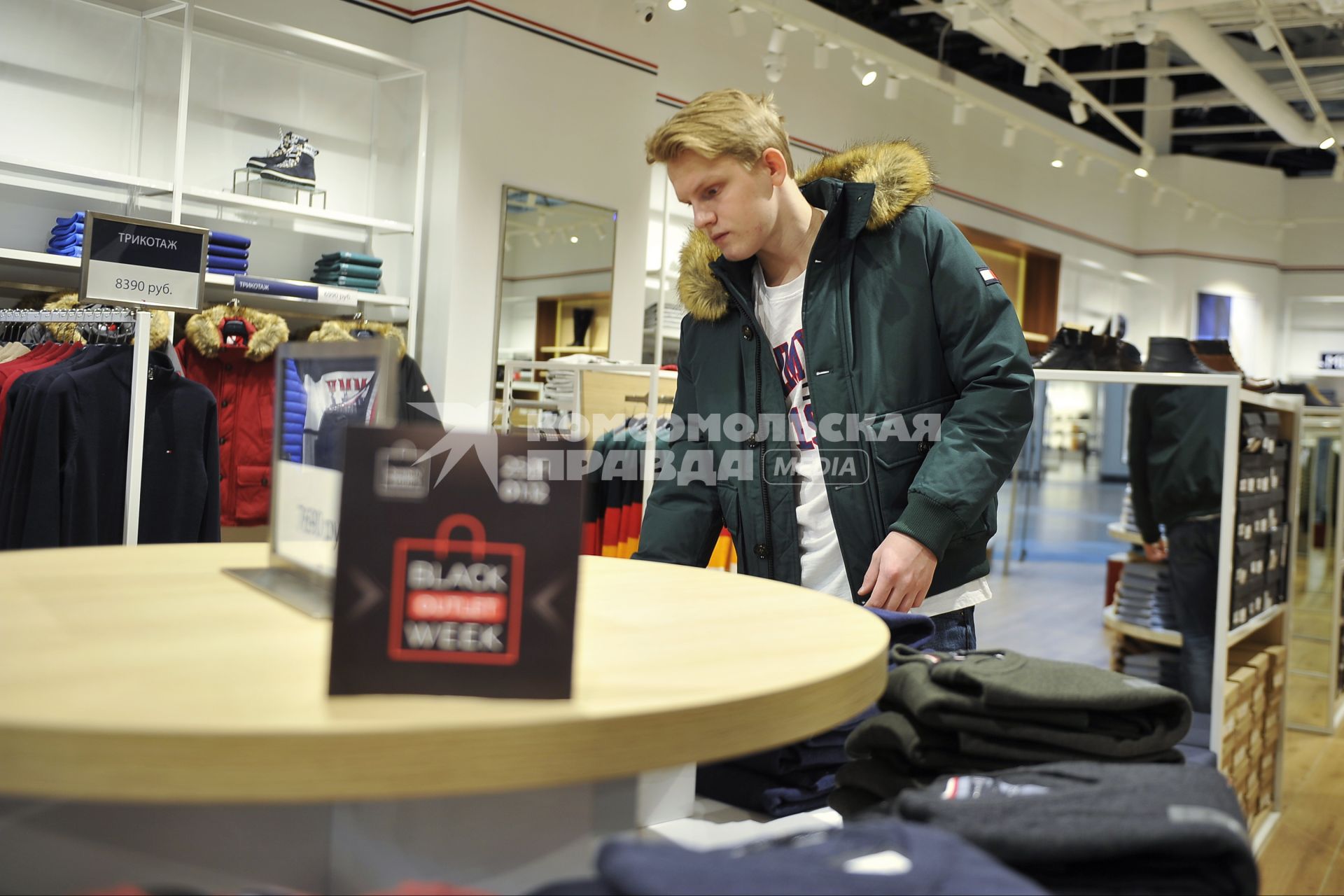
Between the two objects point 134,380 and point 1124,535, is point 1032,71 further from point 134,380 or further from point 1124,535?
point 134,380

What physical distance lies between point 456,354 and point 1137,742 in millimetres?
5085

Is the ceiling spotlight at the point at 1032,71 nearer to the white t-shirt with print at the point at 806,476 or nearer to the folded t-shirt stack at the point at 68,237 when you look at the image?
the folded t-shirt stack at the point at 68,237

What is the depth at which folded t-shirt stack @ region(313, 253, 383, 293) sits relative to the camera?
→ 539 centimetres

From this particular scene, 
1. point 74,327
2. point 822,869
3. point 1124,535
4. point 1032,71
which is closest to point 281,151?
point 74,327

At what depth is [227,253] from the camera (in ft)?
16.1

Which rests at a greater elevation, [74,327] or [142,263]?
[142,263]

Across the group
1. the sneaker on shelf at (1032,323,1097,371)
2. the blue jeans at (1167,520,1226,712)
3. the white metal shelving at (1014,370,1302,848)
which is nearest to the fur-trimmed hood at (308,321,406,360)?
the sneaker on shelf at (1032,323,1097,371)

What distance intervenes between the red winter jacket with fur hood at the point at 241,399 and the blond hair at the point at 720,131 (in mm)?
3512

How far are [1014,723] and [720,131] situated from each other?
1043 mm

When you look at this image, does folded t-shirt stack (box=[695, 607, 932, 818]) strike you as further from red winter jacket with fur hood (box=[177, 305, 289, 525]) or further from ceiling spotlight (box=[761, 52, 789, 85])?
ceiling spotlight (box=[761, 52, 789, 85])

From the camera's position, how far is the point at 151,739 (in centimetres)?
55

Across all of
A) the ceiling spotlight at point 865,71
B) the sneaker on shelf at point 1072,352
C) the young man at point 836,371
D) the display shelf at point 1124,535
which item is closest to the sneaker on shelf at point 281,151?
the ceiling spotlight at point 865,71

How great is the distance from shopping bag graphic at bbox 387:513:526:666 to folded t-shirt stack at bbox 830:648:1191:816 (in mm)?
446

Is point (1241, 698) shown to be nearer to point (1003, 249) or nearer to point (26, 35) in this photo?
point (26, 35)
